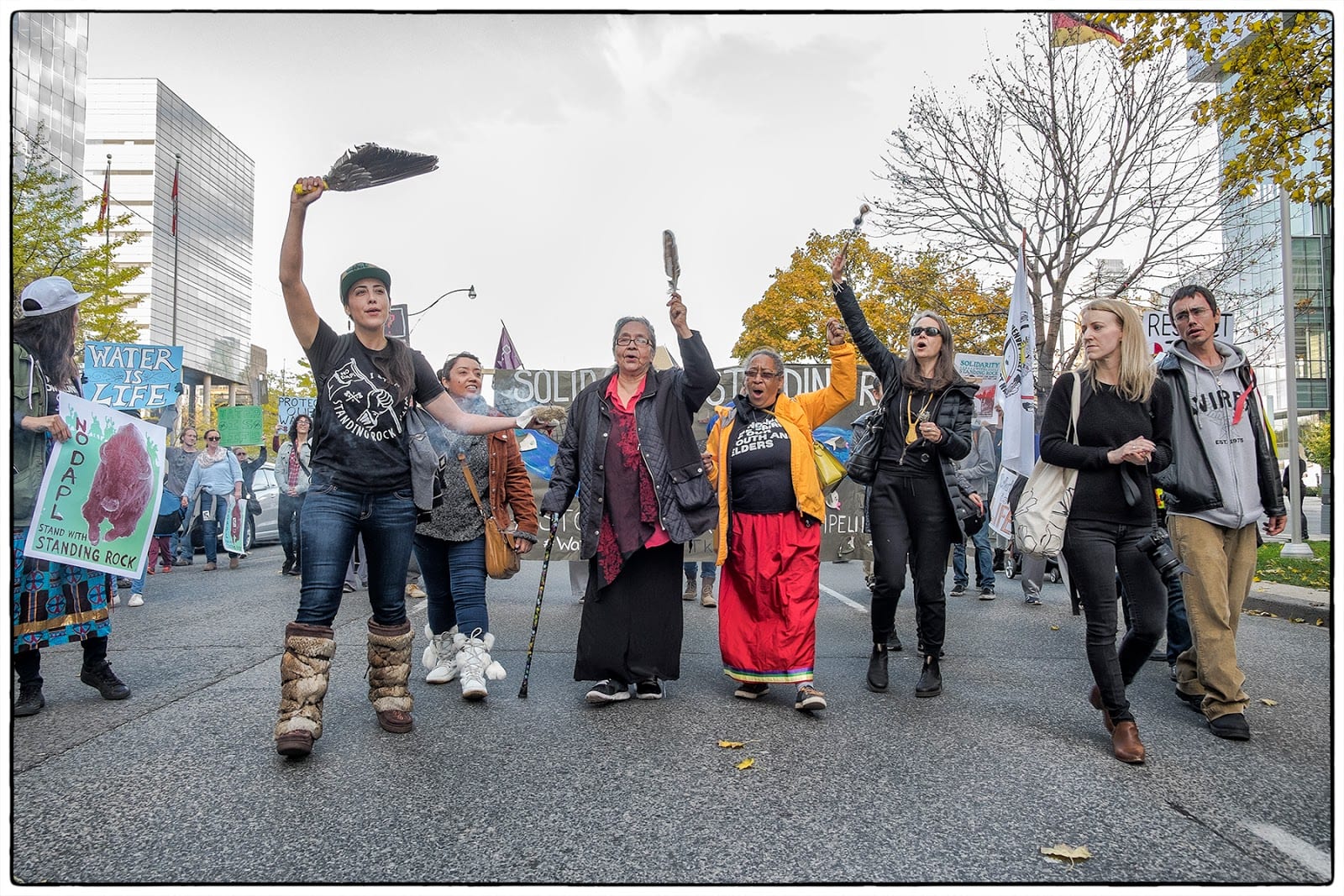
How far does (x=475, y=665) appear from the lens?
16.3 feet

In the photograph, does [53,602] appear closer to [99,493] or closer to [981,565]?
[99,493]

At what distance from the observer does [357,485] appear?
3.95 metres

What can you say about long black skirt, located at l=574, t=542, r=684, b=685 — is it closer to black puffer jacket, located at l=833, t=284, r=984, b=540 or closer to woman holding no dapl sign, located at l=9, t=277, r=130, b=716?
black puffer jacket, located at l=833, t=284, r=984, b=540

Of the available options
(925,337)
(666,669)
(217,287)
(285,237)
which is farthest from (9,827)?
(217,287)

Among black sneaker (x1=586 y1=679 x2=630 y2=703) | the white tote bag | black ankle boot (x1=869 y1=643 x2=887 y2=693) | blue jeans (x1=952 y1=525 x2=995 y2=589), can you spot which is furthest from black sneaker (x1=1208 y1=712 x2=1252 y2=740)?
blue jeans (x1=952 y1=525 x2=995 y2=589)

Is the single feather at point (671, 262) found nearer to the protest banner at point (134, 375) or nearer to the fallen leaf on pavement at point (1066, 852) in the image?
the fallen leaf on pavement at point (1066, 852)

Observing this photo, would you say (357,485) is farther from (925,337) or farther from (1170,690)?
(1170,690)

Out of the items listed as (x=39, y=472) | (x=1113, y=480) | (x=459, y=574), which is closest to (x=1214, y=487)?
(x=1113, y=480)

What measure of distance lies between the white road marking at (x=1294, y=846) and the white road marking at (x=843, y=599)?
5479mm

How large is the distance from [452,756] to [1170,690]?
3.94 m

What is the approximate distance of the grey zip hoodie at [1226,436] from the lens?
434 centimetres

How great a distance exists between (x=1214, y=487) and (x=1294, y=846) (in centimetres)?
199

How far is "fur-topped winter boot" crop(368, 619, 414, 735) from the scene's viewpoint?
416 centimetres

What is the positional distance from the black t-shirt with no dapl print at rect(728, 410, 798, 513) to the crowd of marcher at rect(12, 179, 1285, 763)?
1 centimetres
